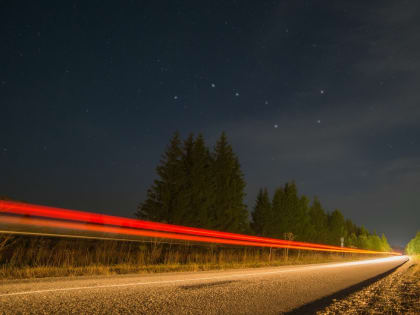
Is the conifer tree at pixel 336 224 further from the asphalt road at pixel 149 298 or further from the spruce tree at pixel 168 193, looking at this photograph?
the asphalt road at pixel 149 298

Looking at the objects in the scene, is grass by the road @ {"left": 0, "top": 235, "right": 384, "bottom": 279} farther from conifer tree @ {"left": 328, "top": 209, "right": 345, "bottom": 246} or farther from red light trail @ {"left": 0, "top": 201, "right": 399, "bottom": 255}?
conifer tree @ {"left": 328, "top": 209, "right": 345, "bottom": 246}

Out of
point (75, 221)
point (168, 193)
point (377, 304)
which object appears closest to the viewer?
point (377, 304)

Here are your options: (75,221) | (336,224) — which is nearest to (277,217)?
(75,221)

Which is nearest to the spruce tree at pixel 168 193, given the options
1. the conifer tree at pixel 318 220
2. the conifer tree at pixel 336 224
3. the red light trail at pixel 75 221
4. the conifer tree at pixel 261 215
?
the red light trail at pixel 75 221

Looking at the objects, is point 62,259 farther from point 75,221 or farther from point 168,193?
point 168,193

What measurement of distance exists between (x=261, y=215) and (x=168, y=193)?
1987 cm

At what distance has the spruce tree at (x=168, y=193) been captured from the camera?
30.8 m

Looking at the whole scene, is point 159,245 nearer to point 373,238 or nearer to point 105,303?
point 105,303

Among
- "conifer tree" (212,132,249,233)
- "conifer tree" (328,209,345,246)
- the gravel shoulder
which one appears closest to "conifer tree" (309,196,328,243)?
"conifer tree" (328,209,345,246)

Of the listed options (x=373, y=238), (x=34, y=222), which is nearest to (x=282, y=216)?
(x=34, y=222)

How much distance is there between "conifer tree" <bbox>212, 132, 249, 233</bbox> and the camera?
35500mm

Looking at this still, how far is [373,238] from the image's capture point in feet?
428

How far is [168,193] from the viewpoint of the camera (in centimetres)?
3086

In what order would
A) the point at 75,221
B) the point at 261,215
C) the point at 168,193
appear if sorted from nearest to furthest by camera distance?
the point at 75,221 < the point at 168,193 < the point at 261,215
